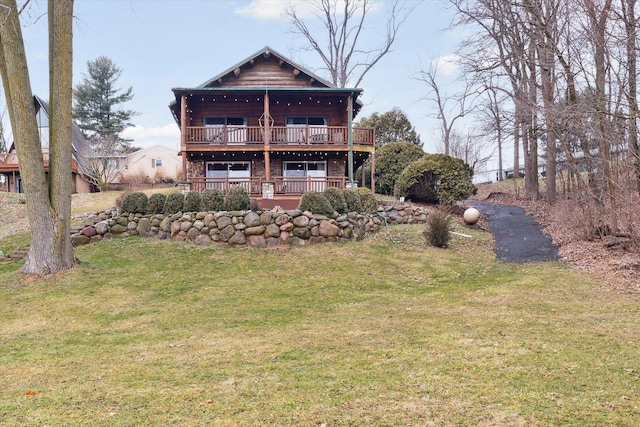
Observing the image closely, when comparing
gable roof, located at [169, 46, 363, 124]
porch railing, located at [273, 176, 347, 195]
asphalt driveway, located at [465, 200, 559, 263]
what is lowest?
asphalt driveway, located at [465, 200, 559, 263]

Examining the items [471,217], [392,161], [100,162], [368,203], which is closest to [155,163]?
[100,162]

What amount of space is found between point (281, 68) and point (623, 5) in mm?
15953

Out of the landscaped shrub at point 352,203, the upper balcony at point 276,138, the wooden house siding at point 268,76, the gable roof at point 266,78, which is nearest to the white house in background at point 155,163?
the gable roof at point 266,78

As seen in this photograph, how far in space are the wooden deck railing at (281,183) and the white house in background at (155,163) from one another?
20.8 m

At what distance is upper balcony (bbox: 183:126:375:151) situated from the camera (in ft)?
66.3

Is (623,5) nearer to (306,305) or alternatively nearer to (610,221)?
(610,221)

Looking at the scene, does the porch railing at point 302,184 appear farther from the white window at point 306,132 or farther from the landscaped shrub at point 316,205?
the landscaped shrub at point 316,205

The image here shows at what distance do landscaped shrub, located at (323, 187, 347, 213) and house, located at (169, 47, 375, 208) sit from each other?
14.8ft

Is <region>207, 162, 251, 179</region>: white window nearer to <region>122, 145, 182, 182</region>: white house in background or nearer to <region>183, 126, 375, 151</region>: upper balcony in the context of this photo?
<region>183, 126, 375, 151</region>: upper balcony

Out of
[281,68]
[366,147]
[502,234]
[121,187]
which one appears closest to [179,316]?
[502,234]

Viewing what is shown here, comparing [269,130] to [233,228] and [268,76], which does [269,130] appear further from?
[233,228]

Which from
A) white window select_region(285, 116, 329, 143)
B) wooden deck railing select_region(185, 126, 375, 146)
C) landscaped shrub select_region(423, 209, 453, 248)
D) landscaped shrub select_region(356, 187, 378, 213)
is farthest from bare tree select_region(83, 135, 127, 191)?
landscaped shrub select_region(423, 209, 453, 248)

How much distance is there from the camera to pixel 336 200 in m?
14.8

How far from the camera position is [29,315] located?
7742mm
